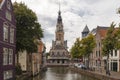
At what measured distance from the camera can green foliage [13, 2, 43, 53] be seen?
57.4 meters

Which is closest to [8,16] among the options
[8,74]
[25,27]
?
[8,74]

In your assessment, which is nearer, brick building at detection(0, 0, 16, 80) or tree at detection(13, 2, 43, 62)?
brick building at detection(0, 0, 16, 80)

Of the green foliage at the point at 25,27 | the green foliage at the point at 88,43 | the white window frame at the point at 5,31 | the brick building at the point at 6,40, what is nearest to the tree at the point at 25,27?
the green foliage at the point at 25,27

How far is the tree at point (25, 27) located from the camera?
188 ft

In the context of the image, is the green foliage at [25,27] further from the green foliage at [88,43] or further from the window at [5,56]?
the green foliage at [88,43]

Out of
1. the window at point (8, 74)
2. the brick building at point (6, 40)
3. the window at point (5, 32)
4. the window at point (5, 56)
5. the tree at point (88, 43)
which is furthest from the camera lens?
the tree at point (88, 43)

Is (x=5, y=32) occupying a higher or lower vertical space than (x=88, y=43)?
higher

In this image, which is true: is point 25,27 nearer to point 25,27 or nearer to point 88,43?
Answer: point 25,27

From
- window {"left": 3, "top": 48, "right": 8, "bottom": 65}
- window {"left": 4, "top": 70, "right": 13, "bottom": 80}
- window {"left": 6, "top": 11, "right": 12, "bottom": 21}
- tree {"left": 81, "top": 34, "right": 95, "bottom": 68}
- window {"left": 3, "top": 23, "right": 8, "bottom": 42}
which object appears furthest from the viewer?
tree {"left": 81, "top": 34, "right": 95, "bottom": 68}

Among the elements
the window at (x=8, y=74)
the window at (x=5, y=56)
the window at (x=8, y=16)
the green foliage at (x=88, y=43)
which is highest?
the window at (x=8, y=16)

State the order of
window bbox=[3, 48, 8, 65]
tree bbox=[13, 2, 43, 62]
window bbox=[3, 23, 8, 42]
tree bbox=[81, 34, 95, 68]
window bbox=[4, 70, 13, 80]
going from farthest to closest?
tree bbox=[81, 34, 95, 68] → tree bbox=[13, 2, 43, 62] → window bbox=[4, 70, 13, 80] → window bbox=[3, 23, 8, 42] → window bbox=[3, 48, 8, 65]

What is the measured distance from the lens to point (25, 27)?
58562 mm

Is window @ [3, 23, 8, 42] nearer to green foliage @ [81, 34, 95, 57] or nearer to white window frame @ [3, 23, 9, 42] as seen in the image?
white window frame @ [3, 23, 9, 42]

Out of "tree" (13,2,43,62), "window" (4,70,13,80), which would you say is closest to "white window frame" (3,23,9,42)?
"window" (4,70,13,80)
